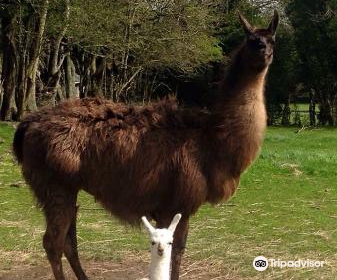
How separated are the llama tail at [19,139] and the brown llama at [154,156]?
17cm

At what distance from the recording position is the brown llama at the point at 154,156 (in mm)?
5070

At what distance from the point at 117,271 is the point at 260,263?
1382 mm

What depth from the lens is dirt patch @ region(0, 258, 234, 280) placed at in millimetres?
5824

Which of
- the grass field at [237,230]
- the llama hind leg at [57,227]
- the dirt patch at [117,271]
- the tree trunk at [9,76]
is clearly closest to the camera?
the llama hind leg at [57,227]

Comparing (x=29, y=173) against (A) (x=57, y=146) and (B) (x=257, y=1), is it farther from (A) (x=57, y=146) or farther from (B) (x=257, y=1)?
(B) (x=257, y=1)

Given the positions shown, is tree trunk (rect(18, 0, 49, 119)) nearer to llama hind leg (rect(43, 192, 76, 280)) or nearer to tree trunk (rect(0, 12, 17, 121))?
tree trunk (rect(0, 12, 17, 121))

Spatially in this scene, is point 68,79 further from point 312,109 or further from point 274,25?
point 274,25

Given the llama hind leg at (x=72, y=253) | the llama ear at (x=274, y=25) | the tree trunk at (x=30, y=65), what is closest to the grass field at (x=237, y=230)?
the llama hind leg at (x=72, y=253)

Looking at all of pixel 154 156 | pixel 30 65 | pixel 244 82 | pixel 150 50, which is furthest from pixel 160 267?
pixel 150 50

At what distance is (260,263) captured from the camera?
19.7ft

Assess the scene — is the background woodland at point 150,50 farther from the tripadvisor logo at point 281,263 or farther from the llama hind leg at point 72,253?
the llama hind leg at point 72,253

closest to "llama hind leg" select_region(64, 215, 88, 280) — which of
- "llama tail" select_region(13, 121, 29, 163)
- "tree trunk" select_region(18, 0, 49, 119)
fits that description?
"llama tail" select_region(13, 121, 29, 163)

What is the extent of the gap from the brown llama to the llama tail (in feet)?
0.55

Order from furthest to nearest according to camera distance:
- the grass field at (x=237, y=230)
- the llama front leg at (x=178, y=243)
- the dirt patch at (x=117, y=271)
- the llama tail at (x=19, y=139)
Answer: the grass field at (x=237, y=230), the dirt patch at (x=117, y=271), the llama tail at (x=19, y=139), the llama front leg at (x=178, y=243)
